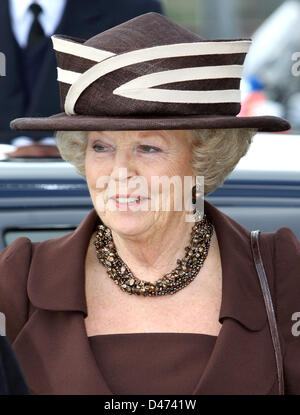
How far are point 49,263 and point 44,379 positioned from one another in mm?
334

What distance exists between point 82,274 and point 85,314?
12 centimetres

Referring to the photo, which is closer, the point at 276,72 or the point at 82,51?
the point at 82,51

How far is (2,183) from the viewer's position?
10.5 feet

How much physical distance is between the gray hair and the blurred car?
40 cm

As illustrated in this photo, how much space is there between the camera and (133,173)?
2.54 metres

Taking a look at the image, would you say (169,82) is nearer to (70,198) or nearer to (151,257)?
(151,257)

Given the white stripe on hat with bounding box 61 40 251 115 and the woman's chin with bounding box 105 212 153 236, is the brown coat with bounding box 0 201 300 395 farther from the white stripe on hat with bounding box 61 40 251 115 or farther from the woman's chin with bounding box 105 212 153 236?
the white stripe on hat with bounding box 61 40 251 115

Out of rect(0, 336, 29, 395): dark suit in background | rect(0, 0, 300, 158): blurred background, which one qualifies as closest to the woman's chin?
rect(0, 336, 29, 395): dark suit in background

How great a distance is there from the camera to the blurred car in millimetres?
3141

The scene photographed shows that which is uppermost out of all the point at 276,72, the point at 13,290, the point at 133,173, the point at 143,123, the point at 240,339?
the point at 143,123

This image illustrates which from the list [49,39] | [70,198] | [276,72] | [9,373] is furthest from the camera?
[276,72]

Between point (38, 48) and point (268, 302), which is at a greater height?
point (38, 48)

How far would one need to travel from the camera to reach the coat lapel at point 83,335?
2572 mm

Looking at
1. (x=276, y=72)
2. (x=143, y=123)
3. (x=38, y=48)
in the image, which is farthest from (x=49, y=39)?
(x=276, y=72)
